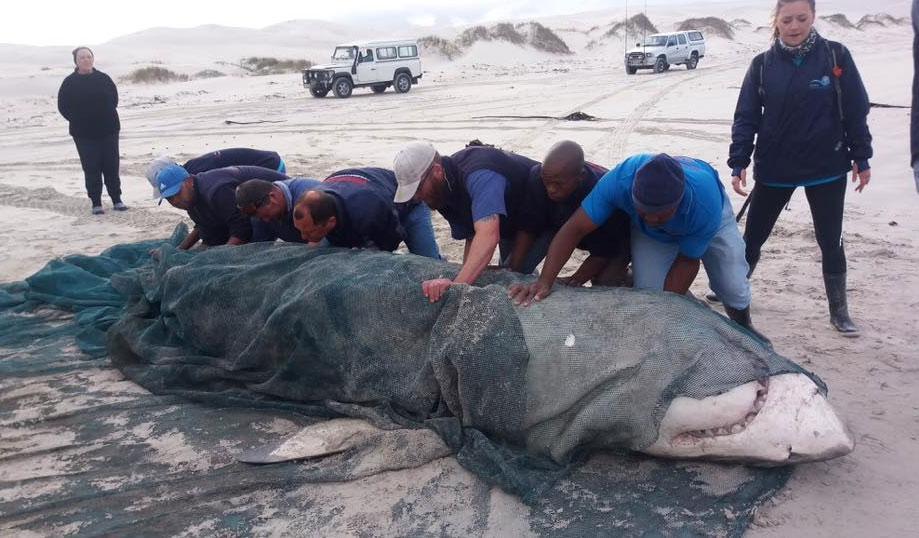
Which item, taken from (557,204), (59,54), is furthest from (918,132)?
(59,54)

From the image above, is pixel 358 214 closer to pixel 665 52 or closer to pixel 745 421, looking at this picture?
pixel 745 421

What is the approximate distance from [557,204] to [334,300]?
1114 mm

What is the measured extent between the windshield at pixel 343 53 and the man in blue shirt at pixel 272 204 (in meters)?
17.5

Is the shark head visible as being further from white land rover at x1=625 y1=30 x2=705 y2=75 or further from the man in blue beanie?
white land rover at x1=625 y1=30 x2=705 y2=75

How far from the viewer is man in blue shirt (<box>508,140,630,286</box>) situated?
10.3ft

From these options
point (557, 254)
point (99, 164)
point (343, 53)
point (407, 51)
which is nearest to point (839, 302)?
point (557, 254)

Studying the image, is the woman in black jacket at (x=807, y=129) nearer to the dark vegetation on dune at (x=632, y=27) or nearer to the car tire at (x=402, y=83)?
the car tire at (x=402, y=83)

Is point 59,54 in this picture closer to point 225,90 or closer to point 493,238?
point 225,90

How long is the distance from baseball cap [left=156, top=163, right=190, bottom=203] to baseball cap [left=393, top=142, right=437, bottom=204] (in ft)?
5.89

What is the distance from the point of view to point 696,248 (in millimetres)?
3199

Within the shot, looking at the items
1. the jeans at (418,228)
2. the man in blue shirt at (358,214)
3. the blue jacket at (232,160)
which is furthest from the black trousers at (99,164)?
the jeans at (418,228)

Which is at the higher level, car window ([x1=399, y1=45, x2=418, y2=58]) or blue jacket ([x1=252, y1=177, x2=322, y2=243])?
car window ([x1=399, y1=45, x2=418, y2=58])

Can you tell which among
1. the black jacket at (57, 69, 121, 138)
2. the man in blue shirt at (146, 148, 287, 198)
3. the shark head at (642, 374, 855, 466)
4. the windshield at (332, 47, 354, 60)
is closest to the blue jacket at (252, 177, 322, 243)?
the man in blue shirt at (146, 148, 287, 198)

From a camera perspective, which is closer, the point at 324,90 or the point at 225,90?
the point at 324,90
